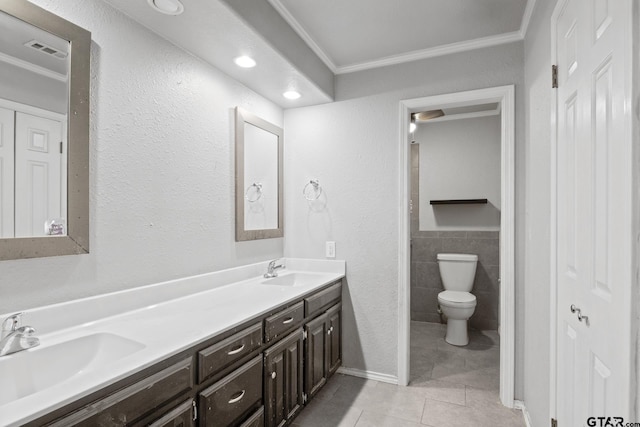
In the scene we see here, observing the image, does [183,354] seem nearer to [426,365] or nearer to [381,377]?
[381,377]

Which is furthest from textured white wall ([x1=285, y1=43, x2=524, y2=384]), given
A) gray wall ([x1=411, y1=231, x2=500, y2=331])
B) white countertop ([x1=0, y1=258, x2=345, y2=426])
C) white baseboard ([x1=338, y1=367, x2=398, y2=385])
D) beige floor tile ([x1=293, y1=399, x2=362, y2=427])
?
gray wall ([x1=411, y1=231, x2=500, y2=331])

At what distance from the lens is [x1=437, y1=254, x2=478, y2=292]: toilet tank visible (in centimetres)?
377

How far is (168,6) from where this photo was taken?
1.56 metres

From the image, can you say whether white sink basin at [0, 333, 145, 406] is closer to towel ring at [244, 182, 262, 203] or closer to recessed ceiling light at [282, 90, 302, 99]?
towel ring at [244, 182, 262, 203]

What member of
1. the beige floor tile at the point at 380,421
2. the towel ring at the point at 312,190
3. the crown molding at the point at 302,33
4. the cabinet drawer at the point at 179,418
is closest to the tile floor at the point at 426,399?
the beige floor tile at the point at 380,421

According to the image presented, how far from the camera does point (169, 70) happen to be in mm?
1871

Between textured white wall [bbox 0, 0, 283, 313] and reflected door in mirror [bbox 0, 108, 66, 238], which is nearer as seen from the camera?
reflected door in mirror [bbox 0, 108, 66, 238]

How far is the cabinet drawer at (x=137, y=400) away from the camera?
94 cm

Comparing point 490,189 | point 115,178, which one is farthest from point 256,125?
point 490,189

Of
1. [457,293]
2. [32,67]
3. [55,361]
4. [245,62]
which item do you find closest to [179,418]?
[55,361]

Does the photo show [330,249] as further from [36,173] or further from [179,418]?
[36,173]

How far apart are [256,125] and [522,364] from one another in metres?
2.52

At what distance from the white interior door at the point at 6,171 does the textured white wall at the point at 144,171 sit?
0.14 meters

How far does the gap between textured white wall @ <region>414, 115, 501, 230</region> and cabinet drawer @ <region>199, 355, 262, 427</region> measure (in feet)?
10.0
